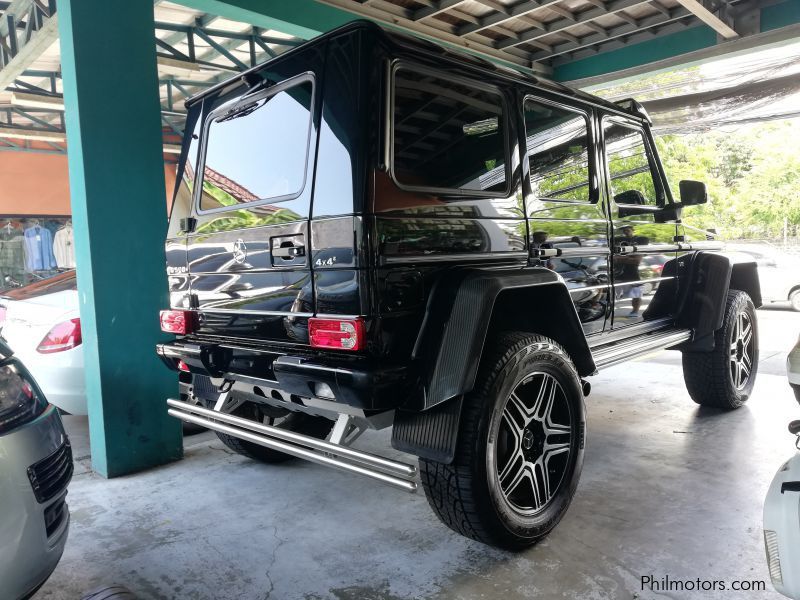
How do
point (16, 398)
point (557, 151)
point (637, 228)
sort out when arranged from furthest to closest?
point (637, 228), point (557, 151), point (16, 398)

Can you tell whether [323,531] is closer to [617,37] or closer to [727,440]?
[727,440]

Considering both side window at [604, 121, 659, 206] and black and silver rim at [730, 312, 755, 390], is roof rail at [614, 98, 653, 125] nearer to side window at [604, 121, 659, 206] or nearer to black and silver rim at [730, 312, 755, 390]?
side window at [604, 121, 659, 206]

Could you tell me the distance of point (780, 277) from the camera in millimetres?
11758

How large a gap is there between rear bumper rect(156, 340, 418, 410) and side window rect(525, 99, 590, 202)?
54.9 inches

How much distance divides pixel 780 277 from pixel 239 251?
39.9ft

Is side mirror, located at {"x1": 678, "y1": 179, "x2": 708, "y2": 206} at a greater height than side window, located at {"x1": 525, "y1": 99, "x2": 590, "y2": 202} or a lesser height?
lesser

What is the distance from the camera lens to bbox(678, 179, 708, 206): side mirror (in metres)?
4.04

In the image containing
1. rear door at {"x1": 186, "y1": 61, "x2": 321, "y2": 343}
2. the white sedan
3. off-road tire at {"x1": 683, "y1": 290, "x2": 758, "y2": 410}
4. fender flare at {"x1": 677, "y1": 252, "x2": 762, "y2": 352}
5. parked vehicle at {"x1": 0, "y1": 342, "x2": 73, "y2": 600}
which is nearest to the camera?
parked vehicle at {"x1": 0, "y1": 342, "x2": 73, "y2": 600}

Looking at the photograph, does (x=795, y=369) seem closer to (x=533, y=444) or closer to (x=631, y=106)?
(x=533, y=444)

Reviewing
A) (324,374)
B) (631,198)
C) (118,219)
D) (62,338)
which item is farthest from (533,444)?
(62,338)

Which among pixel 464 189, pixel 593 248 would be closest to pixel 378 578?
pixel 464 189

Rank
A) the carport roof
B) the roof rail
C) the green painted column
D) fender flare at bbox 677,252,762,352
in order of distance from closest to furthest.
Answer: the green painted column, the roof rail, fender flare at bbox 677,252,762,352, the carport roof

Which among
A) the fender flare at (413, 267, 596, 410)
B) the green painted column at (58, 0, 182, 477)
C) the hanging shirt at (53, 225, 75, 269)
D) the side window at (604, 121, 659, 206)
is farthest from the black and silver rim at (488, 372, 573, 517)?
the hanging shirt at (53, 225, 75, 269)

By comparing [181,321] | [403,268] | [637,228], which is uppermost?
[637,228]
